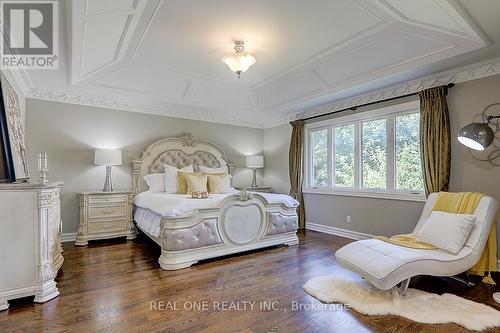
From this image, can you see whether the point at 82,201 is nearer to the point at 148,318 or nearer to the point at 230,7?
the point at 148,318

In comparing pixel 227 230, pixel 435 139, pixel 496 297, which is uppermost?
pixel 435 139

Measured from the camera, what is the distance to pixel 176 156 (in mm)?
5352

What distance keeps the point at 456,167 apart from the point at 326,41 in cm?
238

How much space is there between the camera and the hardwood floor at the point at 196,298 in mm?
1961

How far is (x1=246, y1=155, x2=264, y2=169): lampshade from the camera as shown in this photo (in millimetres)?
6070

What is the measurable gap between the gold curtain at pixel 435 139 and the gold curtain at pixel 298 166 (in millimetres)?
2296

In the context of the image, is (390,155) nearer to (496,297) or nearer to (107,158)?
(496,297)

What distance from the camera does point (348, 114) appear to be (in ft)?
15.5

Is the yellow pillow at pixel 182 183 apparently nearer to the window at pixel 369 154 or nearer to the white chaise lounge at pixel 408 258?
the window at pixel 369 154

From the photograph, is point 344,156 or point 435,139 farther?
point 344,156

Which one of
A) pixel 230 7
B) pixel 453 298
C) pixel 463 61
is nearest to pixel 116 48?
pixel 230 7

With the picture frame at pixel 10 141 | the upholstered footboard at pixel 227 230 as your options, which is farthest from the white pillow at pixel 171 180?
the picture frame at pixel 10 141

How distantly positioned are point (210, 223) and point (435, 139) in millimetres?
3234

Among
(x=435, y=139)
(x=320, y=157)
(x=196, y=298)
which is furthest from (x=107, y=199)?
(x=435, y=139)
